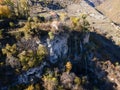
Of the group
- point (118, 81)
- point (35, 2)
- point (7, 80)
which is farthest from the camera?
point (35, 2)

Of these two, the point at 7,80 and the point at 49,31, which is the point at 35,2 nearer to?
the point at 49,31

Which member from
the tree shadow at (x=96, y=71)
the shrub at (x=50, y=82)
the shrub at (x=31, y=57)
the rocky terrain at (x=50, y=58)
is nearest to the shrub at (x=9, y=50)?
the rocky terrain at (x=50, y=58)

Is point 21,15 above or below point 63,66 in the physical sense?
above

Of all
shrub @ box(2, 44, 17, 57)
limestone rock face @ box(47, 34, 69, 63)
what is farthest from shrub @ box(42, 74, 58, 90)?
shrub @ box(2, 44, 17, 57)

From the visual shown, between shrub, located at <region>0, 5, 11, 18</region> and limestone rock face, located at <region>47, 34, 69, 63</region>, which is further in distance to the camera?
shrub, located at <region>0, 5, 11, 18</region>

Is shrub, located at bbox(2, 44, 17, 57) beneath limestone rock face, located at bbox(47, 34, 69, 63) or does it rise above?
above

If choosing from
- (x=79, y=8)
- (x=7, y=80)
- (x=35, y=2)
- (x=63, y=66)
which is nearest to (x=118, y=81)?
(x=63, y=66)

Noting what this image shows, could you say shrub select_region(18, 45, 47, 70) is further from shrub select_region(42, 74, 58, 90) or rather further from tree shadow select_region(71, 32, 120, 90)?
tree shadow select_region(71, 32, 120, 90)

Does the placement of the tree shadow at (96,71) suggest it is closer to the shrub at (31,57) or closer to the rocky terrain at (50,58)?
the rocky terrain at (50,58)

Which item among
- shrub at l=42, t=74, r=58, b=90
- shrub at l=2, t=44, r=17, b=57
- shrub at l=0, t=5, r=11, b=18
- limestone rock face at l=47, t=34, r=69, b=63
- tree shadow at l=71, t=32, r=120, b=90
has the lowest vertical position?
tree shadow at l=71, t=32, r=120, b=90
